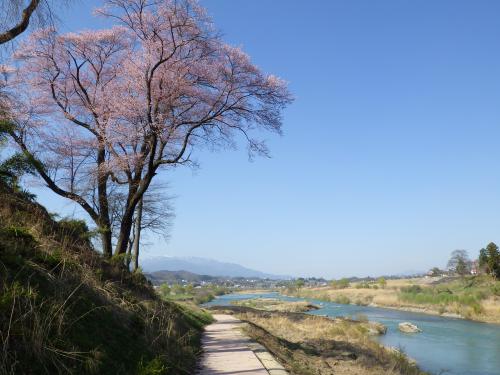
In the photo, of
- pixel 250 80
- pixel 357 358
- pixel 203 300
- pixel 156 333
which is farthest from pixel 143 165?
pixel 203 300

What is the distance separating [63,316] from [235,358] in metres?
5.01

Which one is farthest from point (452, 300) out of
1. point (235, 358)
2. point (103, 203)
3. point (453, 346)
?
point (235, 358)

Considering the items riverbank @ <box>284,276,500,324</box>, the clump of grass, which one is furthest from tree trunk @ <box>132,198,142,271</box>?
the clump of grass

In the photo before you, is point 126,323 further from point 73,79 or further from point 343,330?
point 343,330

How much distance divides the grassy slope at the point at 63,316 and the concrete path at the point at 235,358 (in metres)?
0.47

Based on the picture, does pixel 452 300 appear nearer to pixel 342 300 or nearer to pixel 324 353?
pixel 342 300

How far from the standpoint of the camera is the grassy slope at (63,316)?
190 inches

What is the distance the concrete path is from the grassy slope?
0.47 m

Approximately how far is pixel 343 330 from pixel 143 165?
519 inches

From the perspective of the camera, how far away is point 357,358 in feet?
48.6

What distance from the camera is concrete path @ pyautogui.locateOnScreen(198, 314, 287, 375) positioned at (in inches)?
324

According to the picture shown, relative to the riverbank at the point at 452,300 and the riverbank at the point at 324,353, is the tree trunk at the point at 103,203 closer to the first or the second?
the riverbank at the point at 324,353

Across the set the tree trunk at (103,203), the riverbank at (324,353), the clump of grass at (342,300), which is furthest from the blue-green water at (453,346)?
the clump of grass at (342,300)

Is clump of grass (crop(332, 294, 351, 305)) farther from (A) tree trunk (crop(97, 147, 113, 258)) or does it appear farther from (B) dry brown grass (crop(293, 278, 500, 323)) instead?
(A) tree trunk (crop(97, 147, 113, 258))
